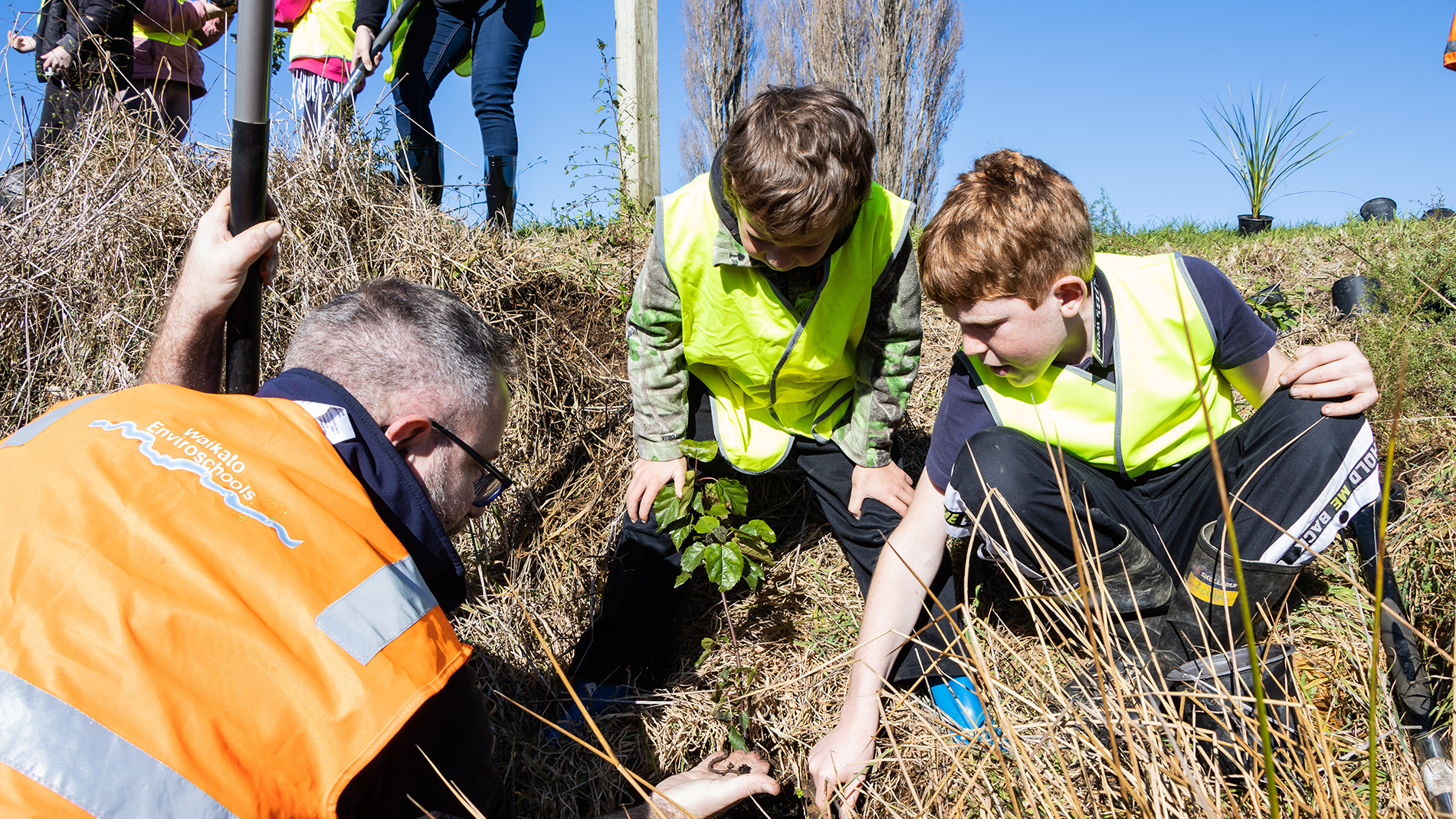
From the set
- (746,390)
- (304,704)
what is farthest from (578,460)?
(304,704)

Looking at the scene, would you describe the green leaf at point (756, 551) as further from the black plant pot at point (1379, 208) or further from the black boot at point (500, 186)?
the black plant pot at point (1379, 208)

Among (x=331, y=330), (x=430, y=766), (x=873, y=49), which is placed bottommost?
(x=430, y=766)

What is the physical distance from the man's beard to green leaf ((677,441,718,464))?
86cm

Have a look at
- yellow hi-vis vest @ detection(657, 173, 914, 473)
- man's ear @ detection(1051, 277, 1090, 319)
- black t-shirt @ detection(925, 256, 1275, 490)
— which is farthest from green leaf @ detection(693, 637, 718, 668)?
man's ear @ detection(1051, 277, 1090, 319)

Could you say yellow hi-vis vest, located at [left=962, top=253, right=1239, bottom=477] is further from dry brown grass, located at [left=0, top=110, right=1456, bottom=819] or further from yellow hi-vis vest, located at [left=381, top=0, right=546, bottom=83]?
yellow hi-vis vest, located at [left=381, top=0, right=546, bottom=83]

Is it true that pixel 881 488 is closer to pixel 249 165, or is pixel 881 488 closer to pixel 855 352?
pixel 855 352

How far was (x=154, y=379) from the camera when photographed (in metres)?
1.82

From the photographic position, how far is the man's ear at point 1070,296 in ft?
6.13

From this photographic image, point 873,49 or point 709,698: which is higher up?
point 873,49

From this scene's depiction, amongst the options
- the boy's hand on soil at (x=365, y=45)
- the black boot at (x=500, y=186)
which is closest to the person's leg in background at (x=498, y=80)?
the black boot at (x=500, y=186)

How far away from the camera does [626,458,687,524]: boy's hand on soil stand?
7.82 ft

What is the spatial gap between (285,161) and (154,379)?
5.05 feet

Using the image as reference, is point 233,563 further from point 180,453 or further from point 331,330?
point 331,330

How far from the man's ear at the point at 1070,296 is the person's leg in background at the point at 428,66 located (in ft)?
9.92
